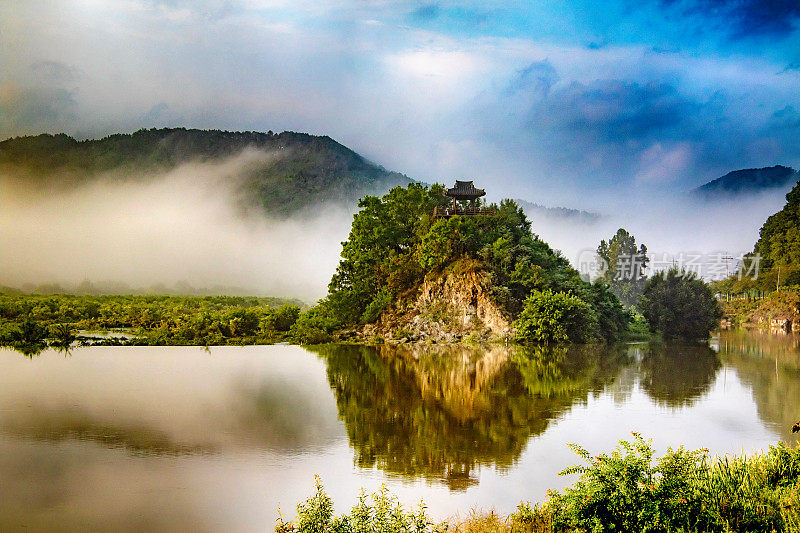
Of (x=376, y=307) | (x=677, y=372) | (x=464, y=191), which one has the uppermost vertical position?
(x=464, y=191)

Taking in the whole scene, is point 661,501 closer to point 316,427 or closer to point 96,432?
point 316,427

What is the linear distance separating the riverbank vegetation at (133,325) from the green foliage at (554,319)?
13.1m

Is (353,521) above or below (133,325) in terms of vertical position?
below

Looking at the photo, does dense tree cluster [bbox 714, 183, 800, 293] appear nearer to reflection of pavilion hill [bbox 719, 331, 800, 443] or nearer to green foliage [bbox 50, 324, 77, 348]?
reflection of pavilion hill [bbox 719, 331, 800, 443]

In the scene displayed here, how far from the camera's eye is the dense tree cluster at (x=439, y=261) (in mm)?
36000

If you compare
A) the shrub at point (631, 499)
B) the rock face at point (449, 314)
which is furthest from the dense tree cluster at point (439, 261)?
the shrub at point (631, 499)

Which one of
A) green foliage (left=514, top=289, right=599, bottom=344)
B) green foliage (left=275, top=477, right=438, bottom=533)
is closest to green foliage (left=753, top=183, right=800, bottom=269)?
green foliage (left=514, top=289, right=599, bottom=344)

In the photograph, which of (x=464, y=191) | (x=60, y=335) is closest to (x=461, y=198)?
(x=464, y=191)

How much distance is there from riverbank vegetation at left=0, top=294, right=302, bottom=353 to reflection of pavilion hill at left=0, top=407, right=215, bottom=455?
14677 mm

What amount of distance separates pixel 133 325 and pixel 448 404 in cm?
2597

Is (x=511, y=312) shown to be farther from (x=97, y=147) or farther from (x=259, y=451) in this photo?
(x=97, y=147)

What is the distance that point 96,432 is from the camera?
42.7ft

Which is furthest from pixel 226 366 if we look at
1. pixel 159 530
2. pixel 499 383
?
pixel 159 530

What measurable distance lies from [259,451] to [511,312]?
82.4ft
